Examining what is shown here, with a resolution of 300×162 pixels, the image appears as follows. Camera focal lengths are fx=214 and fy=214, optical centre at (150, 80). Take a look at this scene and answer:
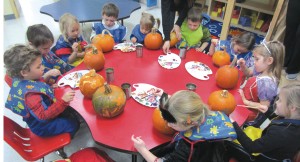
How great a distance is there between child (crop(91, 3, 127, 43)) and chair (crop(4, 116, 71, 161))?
170 cm

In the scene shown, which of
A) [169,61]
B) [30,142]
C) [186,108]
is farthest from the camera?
[169,61]

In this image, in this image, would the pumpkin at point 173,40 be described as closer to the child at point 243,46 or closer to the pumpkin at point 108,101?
the child at point 243,46

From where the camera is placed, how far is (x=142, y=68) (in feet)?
6.95

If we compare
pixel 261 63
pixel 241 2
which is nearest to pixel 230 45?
pixel 261 63

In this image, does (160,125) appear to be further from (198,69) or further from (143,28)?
(143,28)

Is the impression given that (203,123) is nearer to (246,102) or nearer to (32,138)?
(246,102)

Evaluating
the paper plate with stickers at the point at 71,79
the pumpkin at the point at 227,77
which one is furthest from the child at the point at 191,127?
the paper plate with stickers at the point at 71,79

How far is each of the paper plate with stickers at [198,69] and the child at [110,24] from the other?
52.4 inches

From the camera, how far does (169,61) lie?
2240 millimetres

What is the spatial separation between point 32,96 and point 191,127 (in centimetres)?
118

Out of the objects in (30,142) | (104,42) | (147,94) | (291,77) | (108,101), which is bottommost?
(291,77)

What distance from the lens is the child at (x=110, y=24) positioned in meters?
3.02

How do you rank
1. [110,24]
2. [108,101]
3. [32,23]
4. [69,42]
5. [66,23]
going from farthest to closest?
[32,23] < [110,24] < [69,42] < [66,23] < [108,101]

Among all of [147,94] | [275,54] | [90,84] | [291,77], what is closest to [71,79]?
[90,84]
